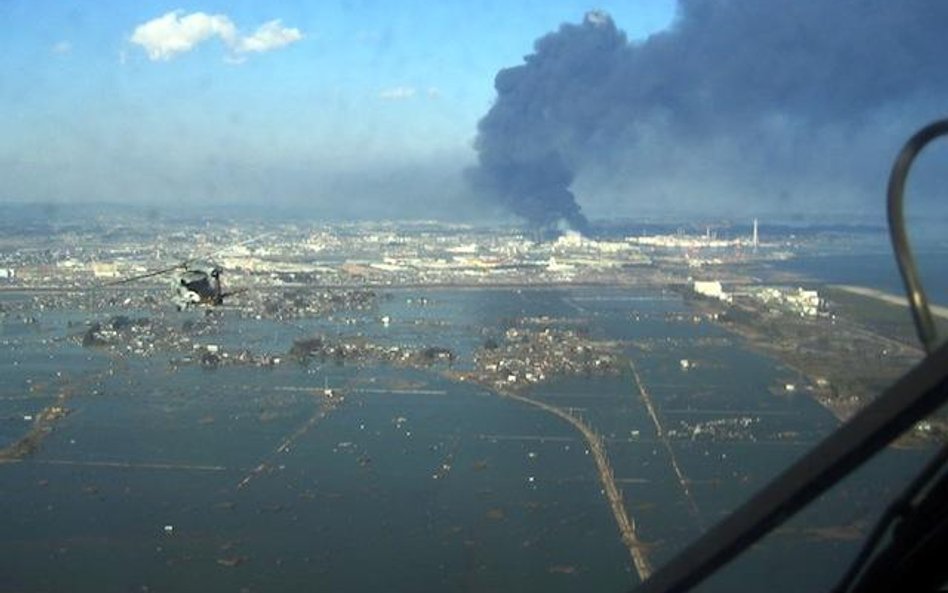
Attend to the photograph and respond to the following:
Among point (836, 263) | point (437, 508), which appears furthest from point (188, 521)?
point (836, 263)

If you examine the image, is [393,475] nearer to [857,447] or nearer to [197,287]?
[197,287]

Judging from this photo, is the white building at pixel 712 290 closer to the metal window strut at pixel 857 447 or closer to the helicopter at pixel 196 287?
the helicopter at pixel 196 287

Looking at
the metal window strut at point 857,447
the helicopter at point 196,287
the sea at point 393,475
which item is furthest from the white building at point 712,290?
the metal window strut at point 857,447

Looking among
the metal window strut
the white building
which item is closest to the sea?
the metal window strut

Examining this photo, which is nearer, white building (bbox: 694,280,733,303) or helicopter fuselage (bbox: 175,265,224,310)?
helicopter fuselage (bbox: 175,265,224,310)

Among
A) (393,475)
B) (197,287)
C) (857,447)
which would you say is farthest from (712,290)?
(857,447)

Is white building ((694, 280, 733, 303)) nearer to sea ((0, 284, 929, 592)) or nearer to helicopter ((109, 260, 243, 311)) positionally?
sea ((0, 284, 929, 592))

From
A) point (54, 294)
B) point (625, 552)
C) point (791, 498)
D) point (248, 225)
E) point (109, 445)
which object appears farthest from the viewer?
point (248, 225)

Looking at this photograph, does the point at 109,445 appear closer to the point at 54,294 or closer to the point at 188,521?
the point at 188,521
